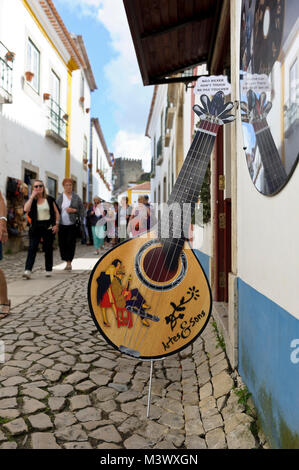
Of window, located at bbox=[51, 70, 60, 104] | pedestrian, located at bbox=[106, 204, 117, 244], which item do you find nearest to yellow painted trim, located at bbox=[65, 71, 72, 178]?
window, located at bbox=[51, 70, 60, 104]

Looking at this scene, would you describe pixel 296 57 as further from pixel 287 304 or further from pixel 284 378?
pixel 284 378

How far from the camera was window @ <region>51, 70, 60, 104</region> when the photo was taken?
13.9 meters

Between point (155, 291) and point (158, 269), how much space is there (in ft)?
0.41

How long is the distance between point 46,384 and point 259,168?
1.88 m

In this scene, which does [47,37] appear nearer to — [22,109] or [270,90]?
[22,109]

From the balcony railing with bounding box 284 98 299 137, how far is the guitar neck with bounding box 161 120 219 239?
0.76 metres

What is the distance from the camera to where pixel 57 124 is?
14.3 metres

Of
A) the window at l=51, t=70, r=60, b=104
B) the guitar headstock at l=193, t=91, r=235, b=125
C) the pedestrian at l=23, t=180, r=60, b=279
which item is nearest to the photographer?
the guitar headstock at l=193, t=91, r=235, b=125

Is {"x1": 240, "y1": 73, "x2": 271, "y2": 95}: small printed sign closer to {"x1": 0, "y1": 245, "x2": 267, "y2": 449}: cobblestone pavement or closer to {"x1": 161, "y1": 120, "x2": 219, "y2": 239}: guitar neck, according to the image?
{"x1": 161, "y1": 120, "x2": 219, "y2": 239}: guitar neck

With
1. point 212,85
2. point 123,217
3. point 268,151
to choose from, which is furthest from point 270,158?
point 123,217

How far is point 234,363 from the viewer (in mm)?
2438

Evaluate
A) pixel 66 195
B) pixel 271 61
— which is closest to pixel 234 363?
pixel 271 61

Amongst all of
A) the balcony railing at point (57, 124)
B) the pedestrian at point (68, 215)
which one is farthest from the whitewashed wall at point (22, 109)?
the pedestrian at point (68, 215)

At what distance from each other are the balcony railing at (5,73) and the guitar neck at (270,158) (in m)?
9.03
